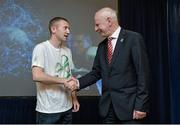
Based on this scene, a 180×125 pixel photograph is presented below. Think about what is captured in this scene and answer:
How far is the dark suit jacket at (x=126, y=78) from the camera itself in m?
1.98

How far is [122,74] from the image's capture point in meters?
2.06

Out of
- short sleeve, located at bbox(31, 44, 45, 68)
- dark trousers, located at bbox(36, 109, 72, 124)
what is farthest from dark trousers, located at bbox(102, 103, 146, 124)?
short sleeve, located at bbox(31, 44, 45, 68)

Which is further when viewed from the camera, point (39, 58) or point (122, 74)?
point (39, 58)

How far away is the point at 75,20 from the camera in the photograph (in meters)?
3.57

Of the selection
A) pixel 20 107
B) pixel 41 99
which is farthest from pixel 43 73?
pixel 20 107

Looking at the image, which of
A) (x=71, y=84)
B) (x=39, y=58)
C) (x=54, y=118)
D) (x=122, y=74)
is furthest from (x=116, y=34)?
(x=54, y=118)

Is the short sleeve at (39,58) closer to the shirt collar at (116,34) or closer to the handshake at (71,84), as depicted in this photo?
the handshake at (71,84)

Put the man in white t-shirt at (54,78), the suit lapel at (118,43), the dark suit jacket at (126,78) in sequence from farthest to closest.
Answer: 1. the man in white t-shirt at (54,78)
2. the suit lapel at (118,43)
3. the dark suit jacket at (126,78)

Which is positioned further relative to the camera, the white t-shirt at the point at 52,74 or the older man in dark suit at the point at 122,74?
the white t-shirt at the point at 52,74

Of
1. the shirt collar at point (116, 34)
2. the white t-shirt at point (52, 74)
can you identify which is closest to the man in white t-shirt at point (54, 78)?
the white t-shirt at point (52, 74)

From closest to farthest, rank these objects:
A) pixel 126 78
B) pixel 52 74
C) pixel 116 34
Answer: pixel 126 78, pixel 116 34, pixel 52 74

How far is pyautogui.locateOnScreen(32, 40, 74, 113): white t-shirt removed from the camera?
221 cm

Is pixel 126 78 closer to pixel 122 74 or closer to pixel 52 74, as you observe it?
pixel 122 74

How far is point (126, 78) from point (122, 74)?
0.15 ft
